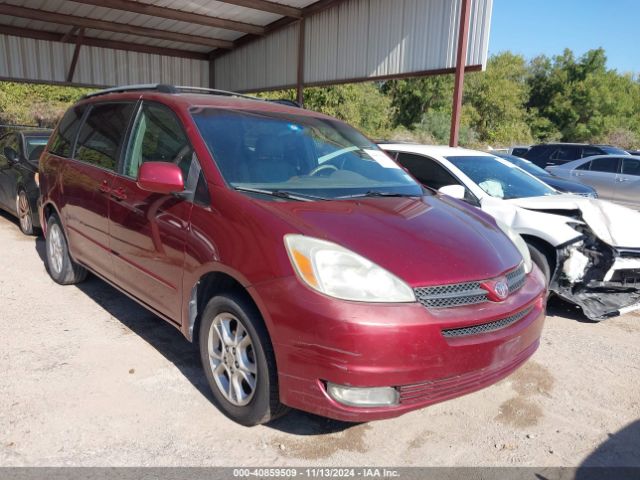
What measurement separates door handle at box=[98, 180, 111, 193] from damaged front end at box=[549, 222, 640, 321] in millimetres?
3761

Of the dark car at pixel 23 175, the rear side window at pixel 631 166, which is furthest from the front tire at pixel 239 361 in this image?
the rear side window at pixel 631 166

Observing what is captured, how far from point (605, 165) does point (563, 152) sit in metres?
1.64

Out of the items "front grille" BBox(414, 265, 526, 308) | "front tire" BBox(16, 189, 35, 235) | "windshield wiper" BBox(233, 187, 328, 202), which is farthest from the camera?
"front tire" BBox(16, 189, 35, 235)

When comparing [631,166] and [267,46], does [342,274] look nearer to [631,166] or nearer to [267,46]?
[631,166]

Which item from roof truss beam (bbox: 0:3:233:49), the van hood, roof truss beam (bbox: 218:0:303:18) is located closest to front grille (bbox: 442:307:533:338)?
→ the van hood

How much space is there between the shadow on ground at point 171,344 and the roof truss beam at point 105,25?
991cm

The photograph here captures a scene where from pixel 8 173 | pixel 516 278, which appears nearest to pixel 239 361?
pixel 516 278

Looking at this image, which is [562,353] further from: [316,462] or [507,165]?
[507,165]

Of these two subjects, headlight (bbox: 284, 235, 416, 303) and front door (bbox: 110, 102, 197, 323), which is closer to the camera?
headlight (bbox: 284, 235, 416, 303)

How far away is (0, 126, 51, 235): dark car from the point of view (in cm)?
671

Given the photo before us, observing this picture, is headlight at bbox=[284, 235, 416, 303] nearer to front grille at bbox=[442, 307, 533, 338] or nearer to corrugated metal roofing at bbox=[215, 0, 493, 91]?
front grille at bbox=[442, 307, 533, 338]

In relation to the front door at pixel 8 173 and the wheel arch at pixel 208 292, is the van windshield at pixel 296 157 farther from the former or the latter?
the front door at pixel 8 173

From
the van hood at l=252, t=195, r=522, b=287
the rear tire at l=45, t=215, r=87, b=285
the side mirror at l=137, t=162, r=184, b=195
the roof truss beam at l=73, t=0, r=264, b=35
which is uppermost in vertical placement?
the roof truss beam at l=73, t=0, r=264, b=35

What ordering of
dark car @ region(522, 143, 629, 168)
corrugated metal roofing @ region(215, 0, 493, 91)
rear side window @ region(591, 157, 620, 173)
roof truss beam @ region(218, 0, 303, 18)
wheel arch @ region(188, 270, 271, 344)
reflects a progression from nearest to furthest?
wheel arch @ region(188, 270, 271, 344) < corrugated metal roofing @ region(215, 0, 493, 91) < roof truss beam @ region(218, 0, 303, 18) < rear side window @ region(591, 157, 620, 173) < dark car @ region(522, 143, 629, 168)
